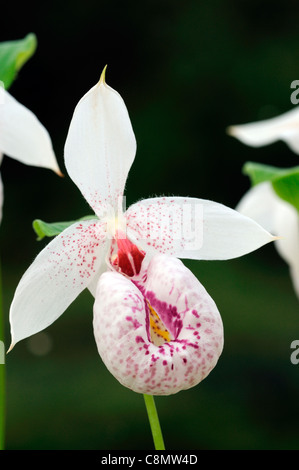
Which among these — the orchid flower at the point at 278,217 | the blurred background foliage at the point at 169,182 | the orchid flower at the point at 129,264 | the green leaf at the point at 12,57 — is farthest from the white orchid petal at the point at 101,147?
the blurred background foliage at the point at 169,182

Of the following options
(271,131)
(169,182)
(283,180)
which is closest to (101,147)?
(283,180)

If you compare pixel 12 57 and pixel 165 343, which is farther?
pixel 12 57

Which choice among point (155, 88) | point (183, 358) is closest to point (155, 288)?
point (183, 358)

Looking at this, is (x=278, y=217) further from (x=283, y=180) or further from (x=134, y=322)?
(x=134, y=322)

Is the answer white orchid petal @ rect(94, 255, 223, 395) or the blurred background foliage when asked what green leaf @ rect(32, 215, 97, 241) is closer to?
white orchid petal @ rect(94, 255, 223, 395)

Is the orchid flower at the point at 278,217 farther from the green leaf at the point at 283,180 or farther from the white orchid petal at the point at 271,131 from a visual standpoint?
the green leaf at the point at 283,180

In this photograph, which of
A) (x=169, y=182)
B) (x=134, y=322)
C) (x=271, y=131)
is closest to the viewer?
(x=134, y=322)
